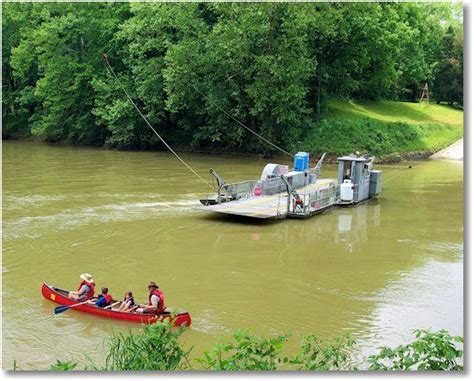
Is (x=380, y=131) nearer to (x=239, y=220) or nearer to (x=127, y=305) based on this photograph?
(x=239, y=220)

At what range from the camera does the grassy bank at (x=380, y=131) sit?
44.4 meters

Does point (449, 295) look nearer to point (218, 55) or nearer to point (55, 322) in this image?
point (55, 322)

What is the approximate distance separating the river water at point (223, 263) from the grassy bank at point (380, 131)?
44.1 ft

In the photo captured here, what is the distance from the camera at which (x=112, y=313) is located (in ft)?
42.7

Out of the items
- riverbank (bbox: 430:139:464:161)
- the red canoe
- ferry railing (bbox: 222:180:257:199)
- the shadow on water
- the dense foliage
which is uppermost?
the dense foliage

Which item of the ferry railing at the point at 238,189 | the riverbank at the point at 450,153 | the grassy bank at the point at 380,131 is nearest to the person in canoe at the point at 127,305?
the ferry railing at the point at 238,189

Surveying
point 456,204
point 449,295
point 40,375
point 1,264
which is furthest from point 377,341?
point 456,204

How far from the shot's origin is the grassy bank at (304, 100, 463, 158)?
44.4m

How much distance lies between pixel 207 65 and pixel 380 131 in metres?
13.3

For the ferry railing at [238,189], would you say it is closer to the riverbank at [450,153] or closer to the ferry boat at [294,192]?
the ferry boat at [294,192]

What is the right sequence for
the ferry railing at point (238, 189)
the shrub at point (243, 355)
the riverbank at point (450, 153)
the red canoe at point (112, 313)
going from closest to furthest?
the shrub at point (243, 355) → the red canoe at point (112, 313) → the ferry railing at point (238, 189) → the riverbank at point (450, 153)

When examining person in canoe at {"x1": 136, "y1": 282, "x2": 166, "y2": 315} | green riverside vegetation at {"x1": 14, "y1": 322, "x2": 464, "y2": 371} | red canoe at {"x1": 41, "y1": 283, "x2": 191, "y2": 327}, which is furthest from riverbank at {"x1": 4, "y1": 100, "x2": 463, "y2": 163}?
green riverside vegetation at {"x1": 14, "y1": 322, "x2": 464, "y2": 371}

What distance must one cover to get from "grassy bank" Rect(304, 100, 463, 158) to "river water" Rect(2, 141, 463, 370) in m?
13.4

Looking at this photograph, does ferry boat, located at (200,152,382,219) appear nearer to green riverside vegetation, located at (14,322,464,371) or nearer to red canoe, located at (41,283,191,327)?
red canoe, located at (41,283,191,327)
